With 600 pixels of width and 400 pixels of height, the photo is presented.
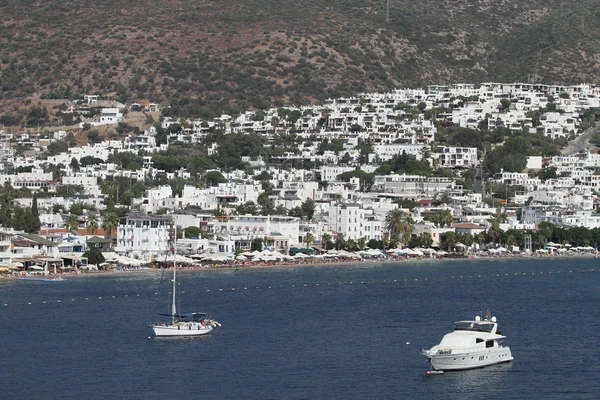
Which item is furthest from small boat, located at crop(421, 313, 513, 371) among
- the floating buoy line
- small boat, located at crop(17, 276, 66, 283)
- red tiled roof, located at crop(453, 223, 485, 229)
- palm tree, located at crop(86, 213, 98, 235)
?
red tiled roof, located at crop(453, 223, 485, 229)

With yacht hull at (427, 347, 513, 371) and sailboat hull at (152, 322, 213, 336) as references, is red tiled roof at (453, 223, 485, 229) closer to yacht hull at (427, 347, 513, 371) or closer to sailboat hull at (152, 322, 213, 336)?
sailboat hull at (152, 322, 213, 336)

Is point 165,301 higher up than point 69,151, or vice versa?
point 69,151

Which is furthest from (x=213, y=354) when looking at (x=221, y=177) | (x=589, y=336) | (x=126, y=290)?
(x=221, y=177)

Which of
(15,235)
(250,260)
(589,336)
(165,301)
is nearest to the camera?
(589,336)

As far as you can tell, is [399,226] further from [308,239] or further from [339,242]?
[308,239]

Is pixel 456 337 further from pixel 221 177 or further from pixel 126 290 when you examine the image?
pixel 221 177

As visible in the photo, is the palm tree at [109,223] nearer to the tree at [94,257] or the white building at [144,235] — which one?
the white building at [144,235]
